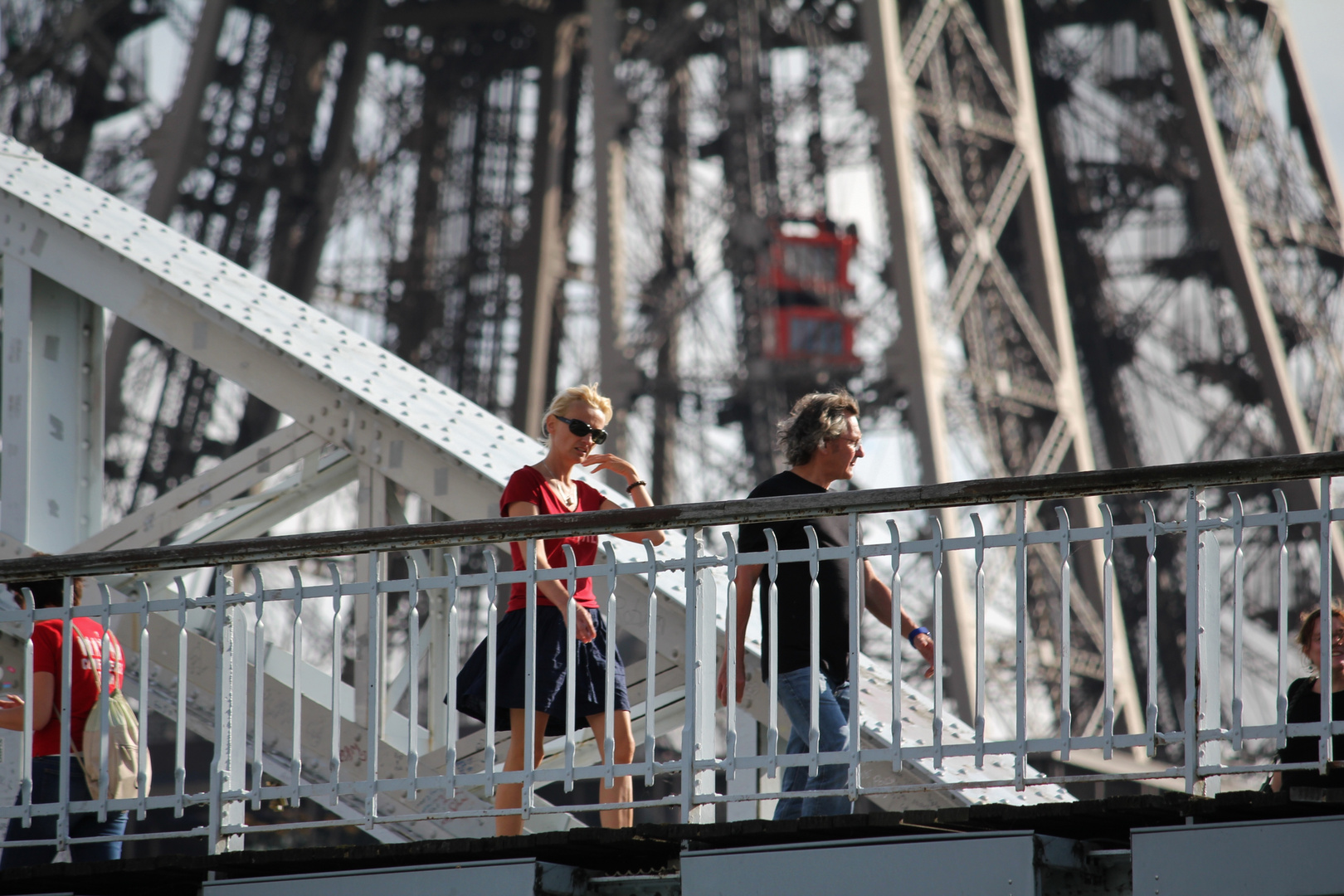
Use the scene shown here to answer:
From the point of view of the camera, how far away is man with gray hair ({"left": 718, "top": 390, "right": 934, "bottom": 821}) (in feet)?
18.3

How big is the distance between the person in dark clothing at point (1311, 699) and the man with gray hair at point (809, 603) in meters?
1.08

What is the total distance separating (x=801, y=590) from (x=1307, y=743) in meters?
1.65

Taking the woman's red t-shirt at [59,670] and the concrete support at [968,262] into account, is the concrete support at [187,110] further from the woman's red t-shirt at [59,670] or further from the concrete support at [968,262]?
the woman's red t-shirt at [59,670]

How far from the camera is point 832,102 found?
18641mm

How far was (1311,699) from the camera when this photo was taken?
5.89 meters

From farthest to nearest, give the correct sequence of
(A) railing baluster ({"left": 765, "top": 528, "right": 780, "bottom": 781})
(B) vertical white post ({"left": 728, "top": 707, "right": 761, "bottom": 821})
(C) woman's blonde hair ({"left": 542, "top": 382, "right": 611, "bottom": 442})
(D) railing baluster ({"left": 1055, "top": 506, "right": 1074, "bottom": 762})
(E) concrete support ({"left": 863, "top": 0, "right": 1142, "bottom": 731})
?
1. (E) concrete support ({"left": 863, "top": 0, "right": 1142, "bottom": 731})
2. (B) vertical white post ({"left": 728, "top": 707, "right": 761, "bottom": 821})
3. (C) woman's blonde hair ({"left": 542, "top": 382, "right": 611, "bottom": 442})
4. (A) railing baluster ({"left": 765, "top": 528, "right": 780, "bottom": 781})
5. (D) railing baluster ({"left": 1055, "top": 506, "right": 1074, "bottom": 762})

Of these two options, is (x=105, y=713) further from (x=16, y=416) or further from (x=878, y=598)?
(x=878, y=598)

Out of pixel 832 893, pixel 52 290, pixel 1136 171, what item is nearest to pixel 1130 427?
pixel 1136 171

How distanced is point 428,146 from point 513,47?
1964mm

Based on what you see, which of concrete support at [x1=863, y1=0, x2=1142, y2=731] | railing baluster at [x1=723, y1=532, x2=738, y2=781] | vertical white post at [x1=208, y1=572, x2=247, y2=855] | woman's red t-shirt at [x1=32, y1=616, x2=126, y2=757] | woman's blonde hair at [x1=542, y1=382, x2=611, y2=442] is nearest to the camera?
railing baluster at [x1=723, y1=532, x2=738, y2=781]

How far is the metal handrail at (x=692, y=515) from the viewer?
5.04 meters

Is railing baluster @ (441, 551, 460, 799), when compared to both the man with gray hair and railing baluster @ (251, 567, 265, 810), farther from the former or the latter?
the man with gray hair

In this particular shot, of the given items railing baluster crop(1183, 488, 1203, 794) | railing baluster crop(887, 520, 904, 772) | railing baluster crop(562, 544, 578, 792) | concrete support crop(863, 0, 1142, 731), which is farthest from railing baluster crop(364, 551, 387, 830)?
concrete support crop(863, 0, 1142, 731)

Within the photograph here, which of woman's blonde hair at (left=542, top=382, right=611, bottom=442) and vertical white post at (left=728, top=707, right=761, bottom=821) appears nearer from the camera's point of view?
woman's blonde hair at (left=542, top=382, right=611, bottom=442)
